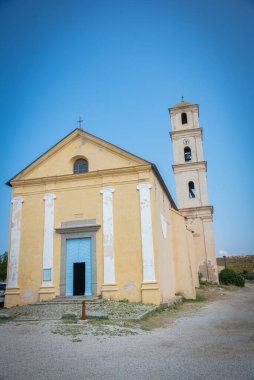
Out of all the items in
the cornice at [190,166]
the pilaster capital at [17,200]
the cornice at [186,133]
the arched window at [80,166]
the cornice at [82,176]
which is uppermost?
the cornice at [186,133]

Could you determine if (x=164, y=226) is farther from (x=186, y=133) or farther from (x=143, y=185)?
(x=186, y=133)

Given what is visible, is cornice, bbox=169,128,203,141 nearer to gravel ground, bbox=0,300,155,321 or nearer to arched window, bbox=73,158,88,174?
arched window, bbox=73,158,88,174

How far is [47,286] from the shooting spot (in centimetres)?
1593

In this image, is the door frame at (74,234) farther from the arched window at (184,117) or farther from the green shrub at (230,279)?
the arched window at (184,117)

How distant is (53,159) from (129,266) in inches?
308

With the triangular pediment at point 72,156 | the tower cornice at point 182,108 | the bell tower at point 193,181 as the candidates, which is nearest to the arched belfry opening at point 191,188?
the bell tower at point 193,181

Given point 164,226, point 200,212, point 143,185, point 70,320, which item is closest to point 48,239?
point 143,185

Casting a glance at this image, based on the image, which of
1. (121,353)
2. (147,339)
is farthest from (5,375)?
(147,339)

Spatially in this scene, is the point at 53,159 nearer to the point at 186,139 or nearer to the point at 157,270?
the point at 157,270

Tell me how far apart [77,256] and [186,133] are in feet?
71.3

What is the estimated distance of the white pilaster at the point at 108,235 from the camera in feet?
50.4

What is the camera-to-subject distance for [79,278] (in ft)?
57.0

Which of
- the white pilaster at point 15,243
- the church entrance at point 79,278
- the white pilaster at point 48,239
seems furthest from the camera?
the church entrance at point 79,278

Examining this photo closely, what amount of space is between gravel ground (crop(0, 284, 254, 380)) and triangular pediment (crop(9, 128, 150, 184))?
999 centimetres
